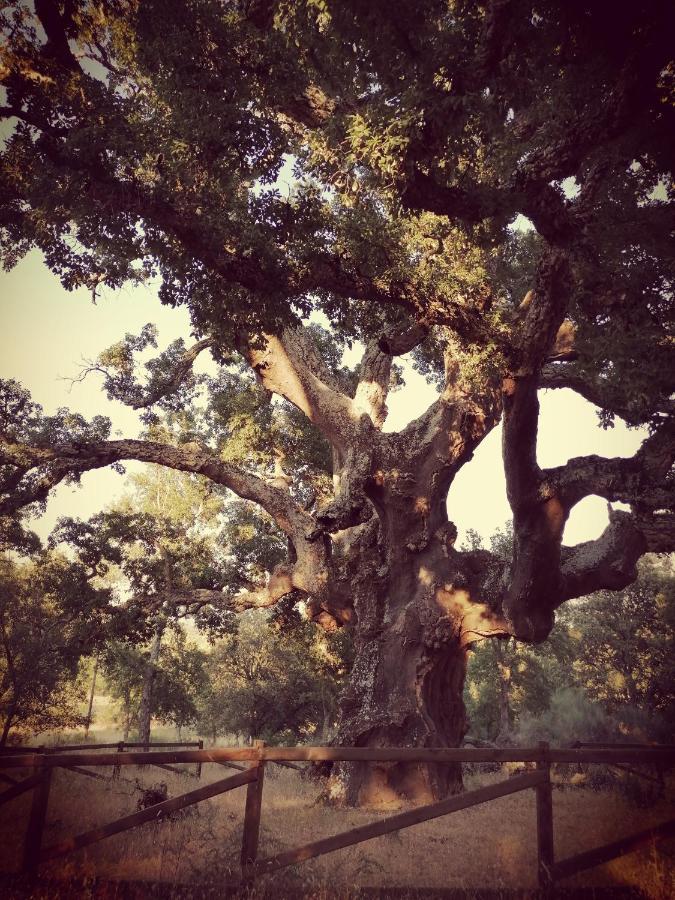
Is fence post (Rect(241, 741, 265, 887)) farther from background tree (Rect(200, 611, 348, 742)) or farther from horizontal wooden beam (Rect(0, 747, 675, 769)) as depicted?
background tree (Rect(200, 611, 348, 742))

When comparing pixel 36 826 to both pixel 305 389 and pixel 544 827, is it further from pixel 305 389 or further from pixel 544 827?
pixel 305 389

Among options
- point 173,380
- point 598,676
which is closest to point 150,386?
point 173,380

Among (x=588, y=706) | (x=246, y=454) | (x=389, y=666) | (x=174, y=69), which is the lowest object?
(x=588, y=706)

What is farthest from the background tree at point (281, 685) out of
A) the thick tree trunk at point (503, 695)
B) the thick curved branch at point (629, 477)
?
the thick curved branch at point (629, 477)

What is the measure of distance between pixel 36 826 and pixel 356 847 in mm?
4153

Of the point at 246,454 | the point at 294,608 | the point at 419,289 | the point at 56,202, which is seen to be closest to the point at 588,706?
the point at 294,608

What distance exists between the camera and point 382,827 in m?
4.81

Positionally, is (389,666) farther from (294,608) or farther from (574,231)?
(574,231)

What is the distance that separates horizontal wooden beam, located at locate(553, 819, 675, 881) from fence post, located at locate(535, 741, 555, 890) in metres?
0.09

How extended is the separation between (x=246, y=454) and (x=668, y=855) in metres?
13.4

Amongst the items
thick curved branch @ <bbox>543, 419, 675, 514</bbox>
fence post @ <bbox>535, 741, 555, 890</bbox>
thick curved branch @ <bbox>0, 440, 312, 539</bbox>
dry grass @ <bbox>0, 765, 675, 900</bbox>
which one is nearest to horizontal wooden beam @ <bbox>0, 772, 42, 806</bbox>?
dry grass @ <bbox>0, 765, 675, 900</bbox>

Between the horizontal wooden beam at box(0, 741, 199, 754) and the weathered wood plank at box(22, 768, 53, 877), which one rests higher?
the weathered wood plank at box(22, 768, 53, 877)

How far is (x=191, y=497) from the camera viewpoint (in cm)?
2545

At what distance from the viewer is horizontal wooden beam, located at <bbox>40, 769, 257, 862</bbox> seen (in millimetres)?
4352
